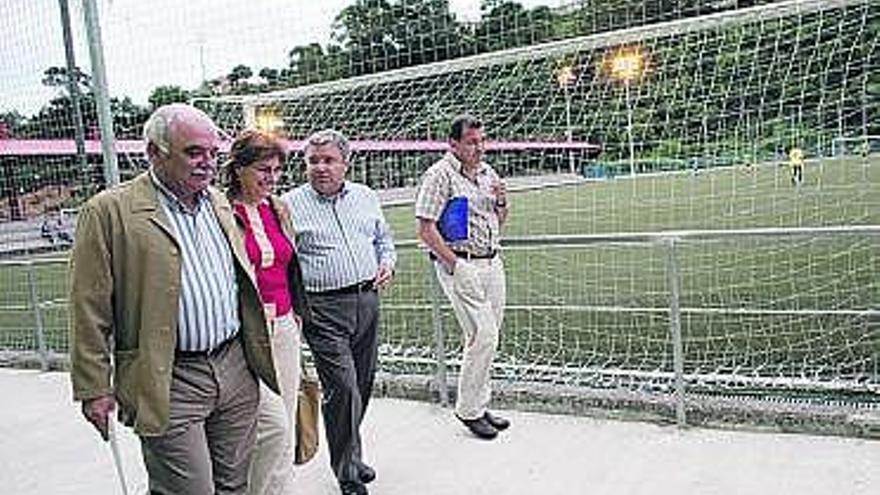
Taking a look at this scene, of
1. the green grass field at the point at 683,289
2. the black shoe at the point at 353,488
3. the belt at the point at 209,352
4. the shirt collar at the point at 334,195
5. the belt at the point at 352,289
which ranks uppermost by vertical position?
the shirt collar at the point at 334,195

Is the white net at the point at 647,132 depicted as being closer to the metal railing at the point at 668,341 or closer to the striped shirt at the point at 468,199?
the metal railing at the point at 668,341

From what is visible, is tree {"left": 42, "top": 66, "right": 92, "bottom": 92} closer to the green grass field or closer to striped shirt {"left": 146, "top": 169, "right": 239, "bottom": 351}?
the green grass field

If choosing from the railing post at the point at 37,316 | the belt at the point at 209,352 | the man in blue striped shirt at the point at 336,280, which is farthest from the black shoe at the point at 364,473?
the railing post at the point at 37,316

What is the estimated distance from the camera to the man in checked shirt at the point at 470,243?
165 inches

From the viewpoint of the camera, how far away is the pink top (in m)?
3.18

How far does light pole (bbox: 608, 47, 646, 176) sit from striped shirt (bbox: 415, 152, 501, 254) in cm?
157

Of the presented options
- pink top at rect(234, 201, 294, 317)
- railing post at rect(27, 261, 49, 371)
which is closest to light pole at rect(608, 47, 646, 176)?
pink top at rect(234, 201, 294, 317)

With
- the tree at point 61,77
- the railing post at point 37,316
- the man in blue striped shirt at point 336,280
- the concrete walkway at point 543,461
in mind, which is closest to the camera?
the concrete walkway at point 543,461

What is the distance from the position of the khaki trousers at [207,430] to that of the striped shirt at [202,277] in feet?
0.22

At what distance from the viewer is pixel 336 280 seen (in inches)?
147

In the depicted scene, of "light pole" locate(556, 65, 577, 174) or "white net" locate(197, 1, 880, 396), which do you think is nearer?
"white net" locate(197, 1, 880, 396)

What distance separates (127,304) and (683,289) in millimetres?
6272

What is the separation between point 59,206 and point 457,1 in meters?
3.50

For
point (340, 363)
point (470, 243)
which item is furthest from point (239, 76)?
point (340, 363)
